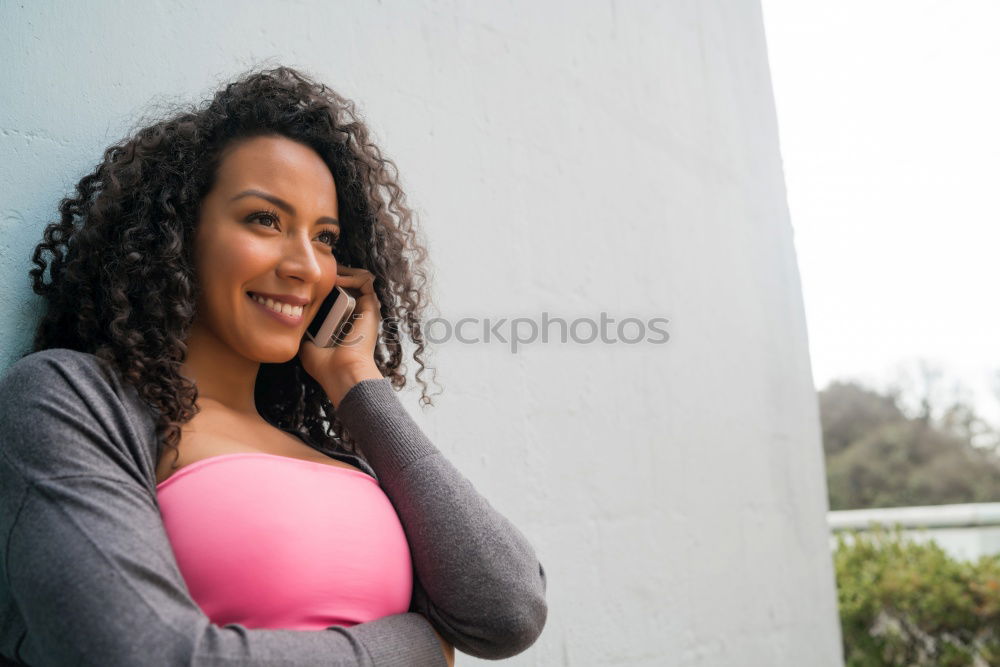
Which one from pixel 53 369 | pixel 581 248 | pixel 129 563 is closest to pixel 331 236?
pixel 53 369

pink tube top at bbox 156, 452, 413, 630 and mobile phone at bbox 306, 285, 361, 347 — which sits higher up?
mobile phone at bbox 306, 285, 361, 347

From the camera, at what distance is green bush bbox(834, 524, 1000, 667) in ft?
18.2

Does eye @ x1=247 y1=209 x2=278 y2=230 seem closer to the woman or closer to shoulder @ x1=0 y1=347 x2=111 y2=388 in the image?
the woman

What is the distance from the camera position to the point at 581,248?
2.50 meters

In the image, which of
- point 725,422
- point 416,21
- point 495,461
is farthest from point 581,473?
point 416,21

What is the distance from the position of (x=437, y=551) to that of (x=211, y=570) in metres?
0.35

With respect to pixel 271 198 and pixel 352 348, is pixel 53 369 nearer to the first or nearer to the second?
pixel 271 198

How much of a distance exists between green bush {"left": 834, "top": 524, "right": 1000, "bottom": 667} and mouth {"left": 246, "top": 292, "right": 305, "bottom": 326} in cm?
559

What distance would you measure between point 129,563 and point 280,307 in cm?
55

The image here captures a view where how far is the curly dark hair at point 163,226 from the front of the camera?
47.5 inches

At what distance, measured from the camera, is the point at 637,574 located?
2.42 meters

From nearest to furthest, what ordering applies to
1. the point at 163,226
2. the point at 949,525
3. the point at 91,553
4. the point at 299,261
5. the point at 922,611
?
the point at 91,553 < the point at 163,226 < the point at 299,261 < the point at 922,611 < the point at 949,525

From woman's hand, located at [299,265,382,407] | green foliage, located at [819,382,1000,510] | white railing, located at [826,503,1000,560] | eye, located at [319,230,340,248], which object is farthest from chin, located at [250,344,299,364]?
green foliage, located at [819,382,1000,510]

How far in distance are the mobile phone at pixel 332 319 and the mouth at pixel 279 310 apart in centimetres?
10
